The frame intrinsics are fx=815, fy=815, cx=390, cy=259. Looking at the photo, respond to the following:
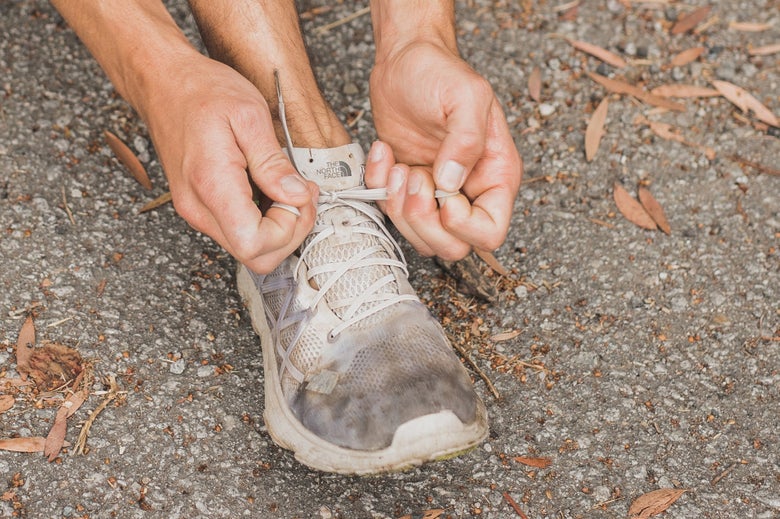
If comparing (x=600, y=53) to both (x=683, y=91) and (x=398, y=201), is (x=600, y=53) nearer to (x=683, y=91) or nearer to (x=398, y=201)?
(x=683, y=91)

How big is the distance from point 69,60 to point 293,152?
113cm

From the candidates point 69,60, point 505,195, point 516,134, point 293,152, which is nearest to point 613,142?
point 516,134

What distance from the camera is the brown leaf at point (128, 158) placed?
2281 millimetres

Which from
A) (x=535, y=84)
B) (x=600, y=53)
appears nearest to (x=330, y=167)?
(x=535, y=84)

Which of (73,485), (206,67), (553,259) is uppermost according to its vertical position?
(206,67)

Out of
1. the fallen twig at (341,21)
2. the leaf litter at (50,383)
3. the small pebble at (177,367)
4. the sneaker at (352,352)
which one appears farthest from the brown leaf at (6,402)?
the fallen twig at (341,21)

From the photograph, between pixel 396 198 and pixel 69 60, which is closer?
pixel 396 198

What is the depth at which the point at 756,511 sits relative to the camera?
1.76 metres

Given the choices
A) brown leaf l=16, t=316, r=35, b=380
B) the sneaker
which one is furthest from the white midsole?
brown leaf l=16, t=316, r=35, b=380

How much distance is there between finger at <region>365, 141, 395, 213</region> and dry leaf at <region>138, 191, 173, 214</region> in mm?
668

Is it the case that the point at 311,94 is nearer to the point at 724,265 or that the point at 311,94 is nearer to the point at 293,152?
the point at 293,152

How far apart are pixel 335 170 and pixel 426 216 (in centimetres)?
26

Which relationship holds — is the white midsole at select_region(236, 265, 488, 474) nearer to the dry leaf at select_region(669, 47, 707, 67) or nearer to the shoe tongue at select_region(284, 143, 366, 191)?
the shoe tongue at select_region(284, 143, 366, 191)

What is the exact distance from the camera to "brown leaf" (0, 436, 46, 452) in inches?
66.7
